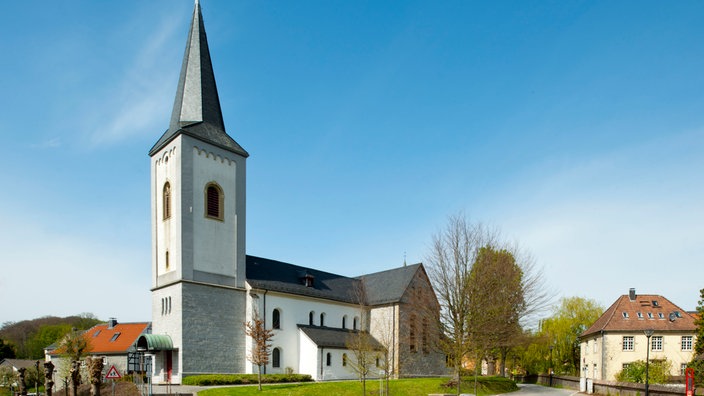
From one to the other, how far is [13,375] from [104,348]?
39.5ft

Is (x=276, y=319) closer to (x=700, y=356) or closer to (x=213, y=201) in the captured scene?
(x=213, y=201)

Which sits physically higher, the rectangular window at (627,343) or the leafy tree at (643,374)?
the leafy tree at (643,374)

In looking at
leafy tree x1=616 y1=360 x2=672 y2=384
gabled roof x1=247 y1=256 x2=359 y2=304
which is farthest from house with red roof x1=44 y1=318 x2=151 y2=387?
leafy tree x1=616 y1=360 x2=672 y2=384

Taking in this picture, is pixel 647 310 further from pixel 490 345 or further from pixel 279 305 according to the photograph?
pixel 279 305

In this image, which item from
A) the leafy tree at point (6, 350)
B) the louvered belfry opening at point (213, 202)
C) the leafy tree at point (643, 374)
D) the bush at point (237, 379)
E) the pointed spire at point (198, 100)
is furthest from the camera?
the leafy tree at point (6, 350)

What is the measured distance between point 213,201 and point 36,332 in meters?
89.3

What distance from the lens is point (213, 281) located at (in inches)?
1262

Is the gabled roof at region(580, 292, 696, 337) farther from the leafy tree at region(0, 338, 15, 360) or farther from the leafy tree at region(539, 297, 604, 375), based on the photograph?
the leafy tree at region(0, 338, 15, 360)

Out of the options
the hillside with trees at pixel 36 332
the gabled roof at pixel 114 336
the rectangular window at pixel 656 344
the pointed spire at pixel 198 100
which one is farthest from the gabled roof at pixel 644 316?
the hillside with trees at pixel 36 332

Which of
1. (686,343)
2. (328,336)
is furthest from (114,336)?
(686,343)

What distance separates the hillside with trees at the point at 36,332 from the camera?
89125mm

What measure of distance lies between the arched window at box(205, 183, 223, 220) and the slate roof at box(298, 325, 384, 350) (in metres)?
10.5

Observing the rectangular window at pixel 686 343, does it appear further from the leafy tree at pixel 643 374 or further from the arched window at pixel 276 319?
the arched window at pixel 276 319

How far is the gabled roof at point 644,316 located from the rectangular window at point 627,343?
0.70 m
